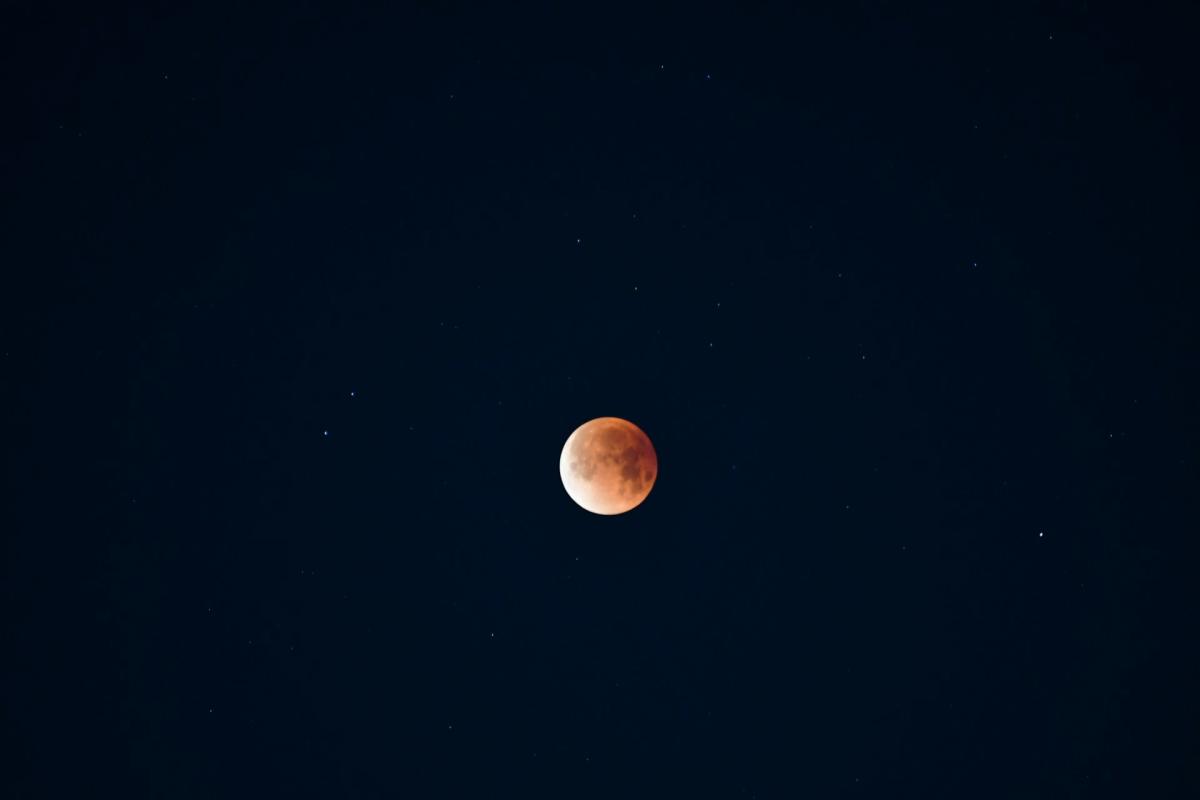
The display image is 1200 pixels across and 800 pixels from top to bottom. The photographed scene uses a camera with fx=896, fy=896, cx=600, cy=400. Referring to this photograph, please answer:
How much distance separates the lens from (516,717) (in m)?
4.68

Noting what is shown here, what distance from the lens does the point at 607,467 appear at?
4141 mm

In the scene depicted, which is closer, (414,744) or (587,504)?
(587,504)

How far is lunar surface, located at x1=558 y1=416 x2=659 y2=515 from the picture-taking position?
4145 millimetres

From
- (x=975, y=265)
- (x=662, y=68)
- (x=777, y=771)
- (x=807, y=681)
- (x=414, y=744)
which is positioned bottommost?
(x=414, y=744)

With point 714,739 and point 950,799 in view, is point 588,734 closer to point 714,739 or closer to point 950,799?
point 714,739

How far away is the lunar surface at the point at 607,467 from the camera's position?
4.14 metres

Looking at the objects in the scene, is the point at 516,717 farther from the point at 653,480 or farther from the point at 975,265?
the point at 975,265

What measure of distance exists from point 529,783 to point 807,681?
1.56m

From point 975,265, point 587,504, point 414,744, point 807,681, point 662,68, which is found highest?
point 662,68

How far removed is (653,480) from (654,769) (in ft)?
5.22

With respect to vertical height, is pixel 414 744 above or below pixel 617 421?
below

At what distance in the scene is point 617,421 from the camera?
14.3ft

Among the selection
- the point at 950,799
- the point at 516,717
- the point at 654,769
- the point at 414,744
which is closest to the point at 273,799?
the point at 414,744

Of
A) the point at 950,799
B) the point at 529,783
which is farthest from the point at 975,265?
the point at 529,783
